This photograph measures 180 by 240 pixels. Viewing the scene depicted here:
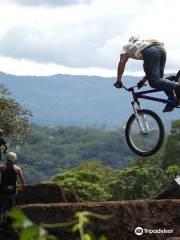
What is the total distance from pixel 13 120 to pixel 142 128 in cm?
4384

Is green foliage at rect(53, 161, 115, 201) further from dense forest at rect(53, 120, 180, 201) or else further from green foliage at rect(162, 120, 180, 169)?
green foliage at rect(162, 120, 180, 169)

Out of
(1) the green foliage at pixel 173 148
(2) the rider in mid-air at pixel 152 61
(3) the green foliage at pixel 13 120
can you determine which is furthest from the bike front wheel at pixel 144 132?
(1) the green foliage at pixel 173 148

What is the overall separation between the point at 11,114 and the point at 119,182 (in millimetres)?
29398

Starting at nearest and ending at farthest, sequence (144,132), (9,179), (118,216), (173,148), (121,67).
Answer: (121,67), (144,132), (9,179), (118,216), (173,148)

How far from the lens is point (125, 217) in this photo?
2348 cm

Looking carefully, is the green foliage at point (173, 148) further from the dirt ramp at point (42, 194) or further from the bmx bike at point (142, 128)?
the bmx bike at point (142, 128)

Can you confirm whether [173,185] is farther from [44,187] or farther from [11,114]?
[11,114]

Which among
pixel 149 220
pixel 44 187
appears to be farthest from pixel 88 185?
pixel 149 220

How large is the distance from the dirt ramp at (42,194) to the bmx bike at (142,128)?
49.5 feet

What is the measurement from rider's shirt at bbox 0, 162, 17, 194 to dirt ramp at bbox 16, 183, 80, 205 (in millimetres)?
8977

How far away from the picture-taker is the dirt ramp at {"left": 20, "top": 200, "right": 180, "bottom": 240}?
22844 mm

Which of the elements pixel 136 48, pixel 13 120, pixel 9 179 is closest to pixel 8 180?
pixel 9 179

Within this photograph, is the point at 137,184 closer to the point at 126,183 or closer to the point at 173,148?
the point at 126,183

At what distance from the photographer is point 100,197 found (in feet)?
264
